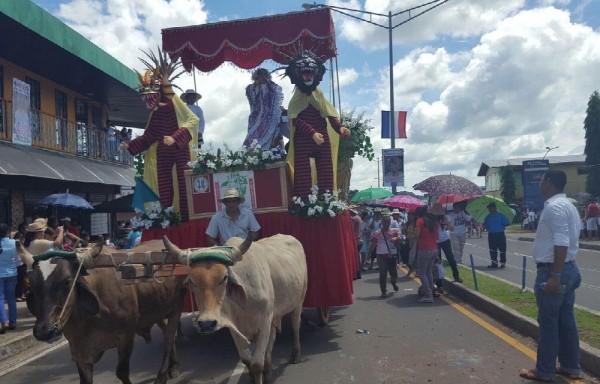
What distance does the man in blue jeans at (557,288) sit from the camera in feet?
16.9

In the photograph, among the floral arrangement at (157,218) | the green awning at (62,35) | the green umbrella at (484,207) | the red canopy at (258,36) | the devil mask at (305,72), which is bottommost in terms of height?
the green umbrella at (484,207)

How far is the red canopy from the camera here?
8.73 m

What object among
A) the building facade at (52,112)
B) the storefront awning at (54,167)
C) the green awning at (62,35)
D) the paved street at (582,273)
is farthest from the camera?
the building facade at (52,112)

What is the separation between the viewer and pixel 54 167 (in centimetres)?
1509

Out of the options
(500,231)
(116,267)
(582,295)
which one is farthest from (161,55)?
(500,231)

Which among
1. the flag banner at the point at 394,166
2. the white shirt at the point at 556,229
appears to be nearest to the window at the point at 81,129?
the flag banner at the point at 394,166

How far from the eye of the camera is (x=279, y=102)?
33.1 feet

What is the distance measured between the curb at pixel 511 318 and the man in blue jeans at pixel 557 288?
1.18 ft

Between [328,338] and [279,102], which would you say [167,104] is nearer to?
[279,102]

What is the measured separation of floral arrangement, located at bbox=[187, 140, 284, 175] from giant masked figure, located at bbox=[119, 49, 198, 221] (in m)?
0.48

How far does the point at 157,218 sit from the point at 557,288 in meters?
5.29

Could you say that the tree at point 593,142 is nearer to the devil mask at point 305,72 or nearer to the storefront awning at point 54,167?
the storefront awning at point 54,167

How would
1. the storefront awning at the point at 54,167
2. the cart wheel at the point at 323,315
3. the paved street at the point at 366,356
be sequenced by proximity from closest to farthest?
the paved street at the point at 366,356
the cart wheel at the point at 323,315
the storefront awning at the point at 54,167

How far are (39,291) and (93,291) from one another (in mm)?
522
